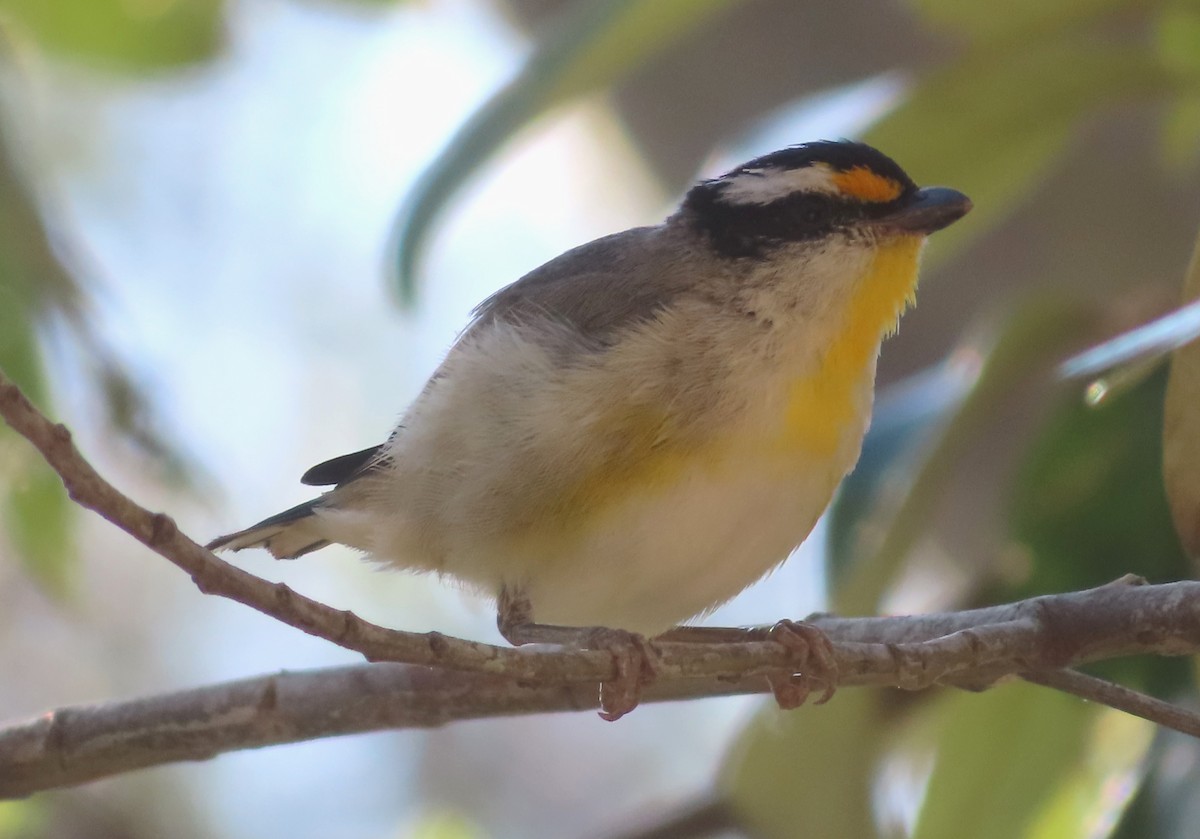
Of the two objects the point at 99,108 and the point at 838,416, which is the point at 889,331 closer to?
the point at 838,416

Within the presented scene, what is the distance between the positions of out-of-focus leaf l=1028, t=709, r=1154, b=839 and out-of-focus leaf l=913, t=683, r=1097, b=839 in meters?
0.07

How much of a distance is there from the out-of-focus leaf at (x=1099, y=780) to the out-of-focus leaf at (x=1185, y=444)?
667 mm

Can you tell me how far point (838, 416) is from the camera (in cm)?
200

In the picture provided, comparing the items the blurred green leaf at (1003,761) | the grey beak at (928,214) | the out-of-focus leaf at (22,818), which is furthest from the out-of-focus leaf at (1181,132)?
the out-of-focus leaf at (22,818)

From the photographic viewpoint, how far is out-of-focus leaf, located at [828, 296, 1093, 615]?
91.7 inches

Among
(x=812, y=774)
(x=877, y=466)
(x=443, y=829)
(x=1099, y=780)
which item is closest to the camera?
(x=812, y=774)

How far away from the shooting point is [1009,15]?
237 cm

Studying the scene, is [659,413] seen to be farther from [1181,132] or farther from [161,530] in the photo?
[1181,132]

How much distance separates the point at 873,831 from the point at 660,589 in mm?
636

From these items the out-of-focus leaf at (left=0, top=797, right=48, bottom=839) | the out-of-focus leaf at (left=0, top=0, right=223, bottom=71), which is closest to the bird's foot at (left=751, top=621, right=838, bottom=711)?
the out-of-focus leaf at (left=0, top=797, right=48, bottom=839)

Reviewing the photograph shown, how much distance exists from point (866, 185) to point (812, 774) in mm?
983

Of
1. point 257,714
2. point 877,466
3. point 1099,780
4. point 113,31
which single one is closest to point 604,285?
point 877,466

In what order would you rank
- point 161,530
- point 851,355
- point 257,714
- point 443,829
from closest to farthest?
1. point 161,530
2. point 257,714
3. point 851,355
4. point 443,829

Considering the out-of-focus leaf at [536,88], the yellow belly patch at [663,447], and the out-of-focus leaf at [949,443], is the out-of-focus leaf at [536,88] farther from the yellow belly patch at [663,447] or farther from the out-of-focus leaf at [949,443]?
the out-of-focus leaf at [949,443]
